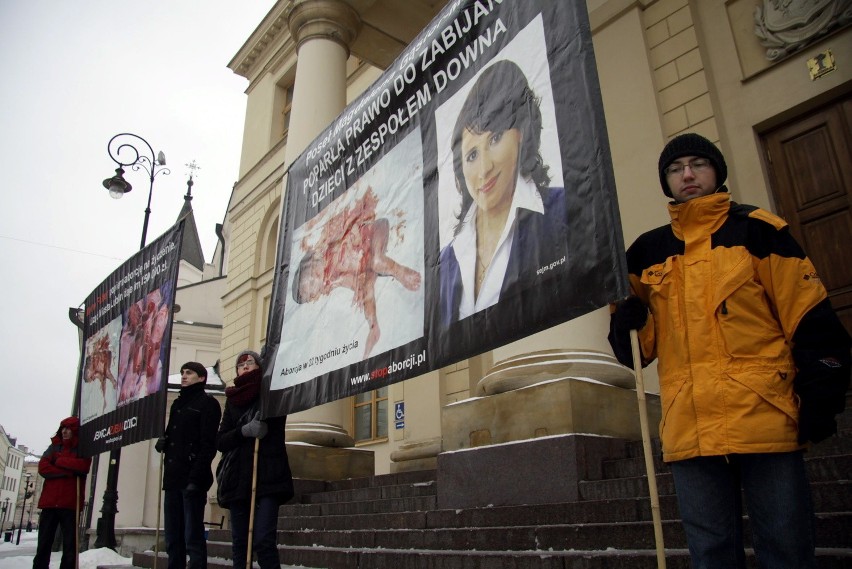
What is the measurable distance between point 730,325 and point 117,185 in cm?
1501

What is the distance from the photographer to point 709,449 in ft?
6.64

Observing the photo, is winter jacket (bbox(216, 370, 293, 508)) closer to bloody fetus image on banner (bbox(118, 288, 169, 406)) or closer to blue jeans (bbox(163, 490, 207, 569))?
blue jeans (bbox(163, 490, 207, 569))

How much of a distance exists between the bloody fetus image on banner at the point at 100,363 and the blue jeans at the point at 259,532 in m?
3.37

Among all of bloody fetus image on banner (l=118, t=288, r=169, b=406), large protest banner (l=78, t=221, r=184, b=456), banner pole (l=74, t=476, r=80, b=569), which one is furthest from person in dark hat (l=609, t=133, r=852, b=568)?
banner pole (l=74, t=476, r=80, b=569)

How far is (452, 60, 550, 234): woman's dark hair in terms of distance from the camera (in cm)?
314

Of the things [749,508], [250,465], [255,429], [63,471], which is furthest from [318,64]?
[749,508]

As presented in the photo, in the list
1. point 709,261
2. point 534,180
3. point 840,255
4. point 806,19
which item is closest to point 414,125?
point 534,180

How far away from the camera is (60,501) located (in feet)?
22.0

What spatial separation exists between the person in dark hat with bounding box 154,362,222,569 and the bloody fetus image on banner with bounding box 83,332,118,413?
203 centimetres

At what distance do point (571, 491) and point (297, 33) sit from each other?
401 inches

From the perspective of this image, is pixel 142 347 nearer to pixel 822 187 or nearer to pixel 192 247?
pixel 822 187

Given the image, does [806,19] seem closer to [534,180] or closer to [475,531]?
[534,180]

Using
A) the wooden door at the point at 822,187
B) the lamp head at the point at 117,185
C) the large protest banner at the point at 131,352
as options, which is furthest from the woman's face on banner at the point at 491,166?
the lamp head at the point at 117,185

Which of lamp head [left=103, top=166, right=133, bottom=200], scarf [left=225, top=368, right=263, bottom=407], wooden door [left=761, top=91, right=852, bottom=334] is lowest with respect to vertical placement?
scarf [left=225, top=368, right=263, bottom=407]
